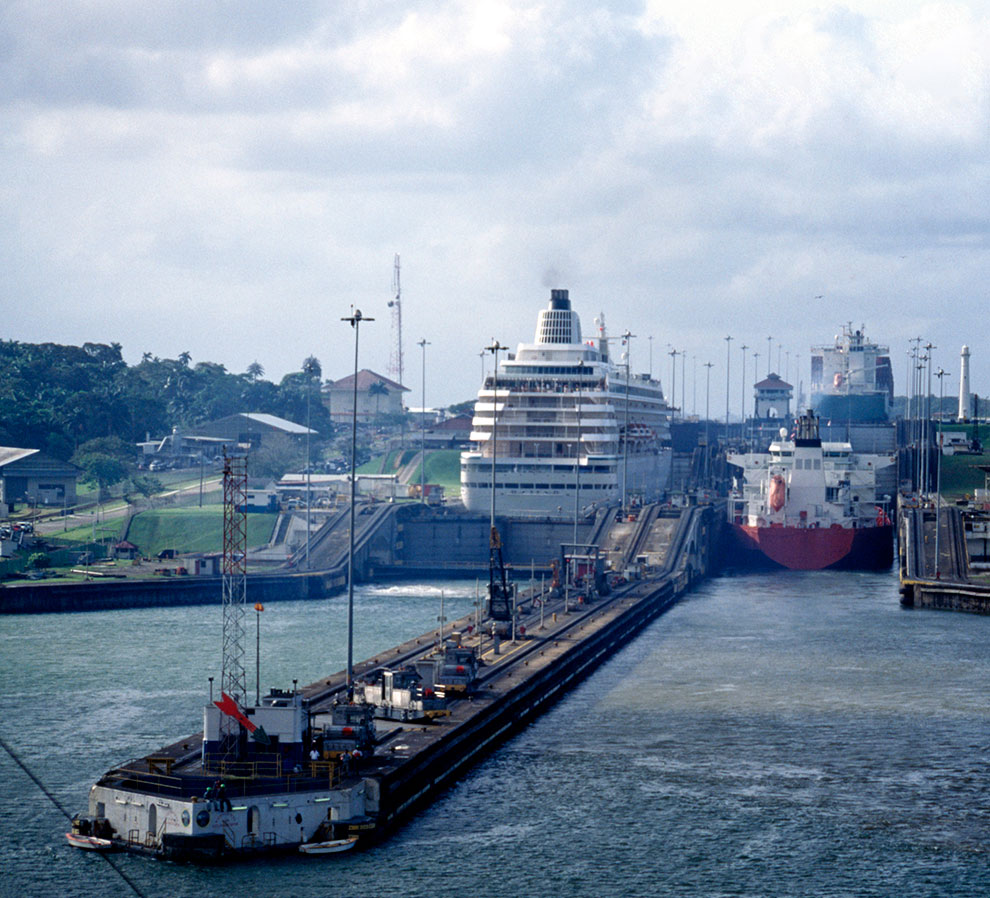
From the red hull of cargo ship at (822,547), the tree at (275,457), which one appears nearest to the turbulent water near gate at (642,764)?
the red hull of cargo ship at (822,547)

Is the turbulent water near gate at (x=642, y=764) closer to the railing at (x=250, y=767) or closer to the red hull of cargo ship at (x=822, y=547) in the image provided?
the railing at (x=250, y=767)

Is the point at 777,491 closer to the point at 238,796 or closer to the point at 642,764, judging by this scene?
the point at 642,764

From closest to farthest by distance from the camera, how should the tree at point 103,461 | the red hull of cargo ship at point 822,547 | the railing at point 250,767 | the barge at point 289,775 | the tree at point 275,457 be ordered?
the barge at point 289,775, the railing at point 250,767, the red hull of cargo ship at point 822,547, the tree at point 103,461, the tree at point 275,457

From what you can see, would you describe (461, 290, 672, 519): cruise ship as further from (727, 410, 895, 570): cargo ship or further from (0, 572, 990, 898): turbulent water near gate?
(0, 572, 990, 898): turbulent water near gate

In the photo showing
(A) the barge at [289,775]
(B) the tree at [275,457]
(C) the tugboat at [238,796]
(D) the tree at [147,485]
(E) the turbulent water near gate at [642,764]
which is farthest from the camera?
(B) the tree at [275,457]

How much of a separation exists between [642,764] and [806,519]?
80470mm

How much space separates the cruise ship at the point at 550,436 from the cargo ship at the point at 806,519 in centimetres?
1093

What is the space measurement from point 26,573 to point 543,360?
5401 centimetres

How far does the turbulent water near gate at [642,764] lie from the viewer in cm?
4500

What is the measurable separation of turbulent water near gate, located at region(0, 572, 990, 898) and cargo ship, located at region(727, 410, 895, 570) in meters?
33.5

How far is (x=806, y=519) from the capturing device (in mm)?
135625

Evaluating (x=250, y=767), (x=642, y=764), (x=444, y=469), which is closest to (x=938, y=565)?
(x=642, y=764)

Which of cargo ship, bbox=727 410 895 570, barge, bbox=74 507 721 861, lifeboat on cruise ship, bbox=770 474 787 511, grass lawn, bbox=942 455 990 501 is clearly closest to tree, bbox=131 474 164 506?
cargo ship, bbox=727 410 895 570

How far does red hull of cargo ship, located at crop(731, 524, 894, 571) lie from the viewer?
133 metres
